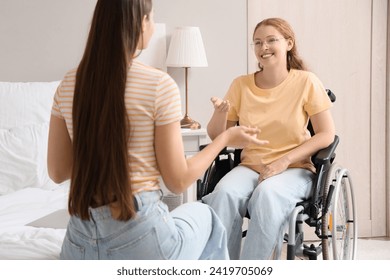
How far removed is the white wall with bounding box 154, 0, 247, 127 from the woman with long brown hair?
1779 mm

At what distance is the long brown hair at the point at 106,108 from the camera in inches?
52.2

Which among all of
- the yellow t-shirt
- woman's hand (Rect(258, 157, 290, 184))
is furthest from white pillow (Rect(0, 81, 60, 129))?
woman's hand (Rect(258, 157, 290, 184))

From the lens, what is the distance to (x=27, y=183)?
94.6 inches

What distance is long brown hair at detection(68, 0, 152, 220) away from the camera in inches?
52.2

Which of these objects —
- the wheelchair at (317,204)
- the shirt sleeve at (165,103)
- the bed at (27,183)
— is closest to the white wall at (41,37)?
the bed at (27,183)

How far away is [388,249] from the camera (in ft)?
10.6

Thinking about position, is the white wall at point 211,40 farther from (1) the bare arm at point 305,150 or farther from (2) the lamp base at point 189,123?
(1) the bare arm at point 305,150

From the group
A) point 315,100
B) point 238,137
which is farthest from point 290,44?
point 238,137

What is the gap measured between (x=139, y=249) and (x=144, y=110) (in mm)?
306

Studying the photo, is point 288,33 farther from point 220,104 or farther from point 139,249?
point 139,249

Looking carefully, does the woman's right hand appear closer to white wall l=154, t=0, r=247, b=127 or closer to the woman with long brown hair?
the woman with long brown hair
